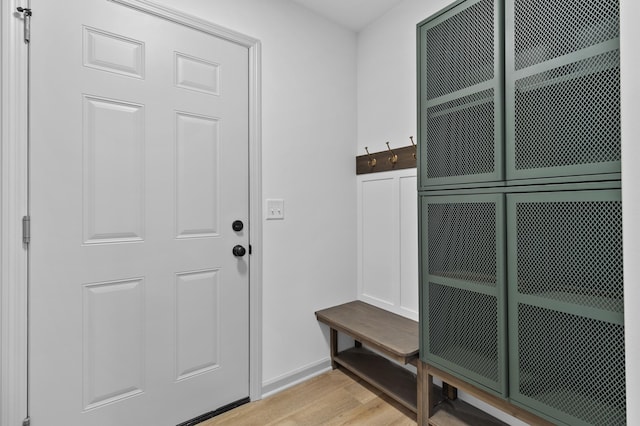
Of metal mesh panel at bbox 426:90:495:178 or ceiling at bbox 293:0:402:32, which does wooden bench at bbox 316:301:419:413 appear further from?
ceiling at bbox 293:0:402:32

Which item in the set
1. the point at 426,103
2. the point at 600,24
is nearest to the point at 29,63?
the point at 426,103

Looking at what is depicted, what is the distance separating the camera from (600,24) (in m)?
1.01

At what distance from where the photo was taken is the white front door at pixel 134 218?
1.38 meters

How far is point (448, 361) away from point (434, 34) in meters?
1.56

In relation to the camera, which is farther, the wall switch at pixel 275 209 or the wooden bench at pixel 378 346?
the wall switch at pixel 275 209

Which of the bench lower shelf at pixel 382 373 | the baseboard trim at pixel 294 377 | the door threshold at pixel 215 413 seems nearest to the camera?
the door threshold at pixel 215 413

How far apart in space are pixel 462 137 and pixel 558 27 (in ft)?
1.58

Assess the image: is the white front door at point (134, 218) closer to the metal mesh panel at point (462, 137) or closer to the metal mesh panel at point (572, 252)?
the metal mesh panel at point (462, 137)

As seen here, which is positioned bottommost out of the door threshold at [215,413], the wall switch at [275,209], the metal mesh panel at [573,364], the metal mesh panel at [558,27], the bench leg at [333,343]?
the door threshold at [215,413]

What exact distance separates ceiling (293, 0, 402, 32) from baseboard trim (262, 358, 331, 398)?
2.44m

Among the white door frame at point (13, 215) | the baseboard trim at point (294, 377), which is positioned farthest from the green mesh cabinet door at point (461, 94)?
the white door frame at point (13, 215)

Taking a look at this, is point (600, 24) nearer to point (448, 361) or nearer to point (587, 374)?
point (587, 374)

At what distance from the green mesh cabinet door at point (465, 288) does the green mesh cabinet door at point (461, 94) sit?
0.14 m

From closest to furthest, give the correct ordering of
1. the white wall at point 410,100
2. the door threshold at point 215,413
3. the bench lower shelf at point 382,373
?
the white wall at point 410,100, the door threshold at point 215,413, the bench lower shelf at point 382,373
